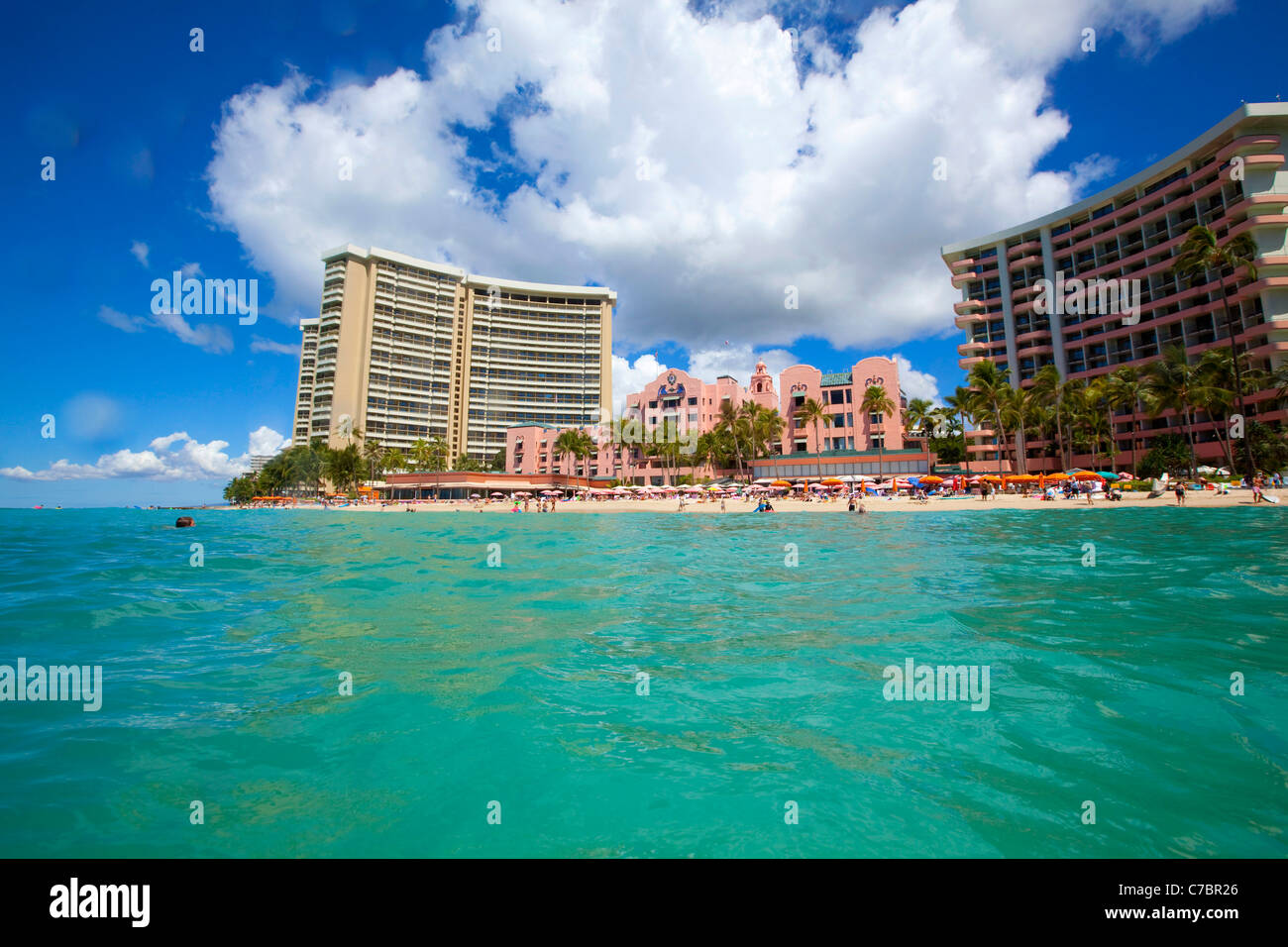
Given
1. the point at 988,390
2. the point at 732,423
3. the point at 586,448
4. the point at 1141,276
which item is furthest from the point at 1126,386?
the point at 586,448

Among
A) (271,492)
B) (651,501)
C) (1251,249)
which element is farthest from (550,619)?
(271,492)

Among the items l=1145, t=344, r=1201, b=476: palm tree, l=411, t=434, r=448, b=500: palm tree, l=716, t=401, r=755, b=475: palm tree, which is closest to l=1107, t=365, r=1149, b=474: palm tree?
l=1145, t=344, r=1201, b=476: palm tree

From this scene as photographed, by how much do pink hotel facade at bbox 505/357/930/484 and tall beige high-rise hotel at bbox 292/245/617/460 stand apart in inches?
563

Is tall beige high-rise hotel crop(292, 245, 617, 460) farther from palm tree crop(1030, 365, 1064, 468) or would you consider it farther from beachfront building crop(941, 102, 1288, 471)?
palm tree crop(1030, 365, 1064, 468)

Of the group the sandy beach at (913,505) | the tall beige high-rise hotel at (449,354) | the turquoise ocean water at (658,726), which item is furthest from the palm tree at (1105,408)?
the tall beige high-rise hotel at (449,354)

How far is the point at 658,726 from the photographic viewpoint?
17.7ft

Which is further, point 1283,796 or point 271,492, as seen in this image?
point 271,492

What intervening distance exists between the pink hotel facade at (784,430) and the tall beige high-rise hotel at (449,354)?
46.9ft

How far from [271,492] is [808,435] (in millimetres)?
115580

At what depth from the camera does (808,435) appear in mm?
92812

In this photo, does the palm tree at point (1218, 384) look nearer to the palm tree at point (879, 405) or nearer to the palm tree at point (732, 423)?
the palm tree at point (879, 405)

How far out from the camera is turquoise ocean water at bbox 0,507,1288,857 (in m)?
3.73

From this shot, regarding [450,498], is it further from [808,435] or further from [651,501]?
[808,435]

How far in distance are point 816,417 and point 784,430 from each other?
7.49 meters
